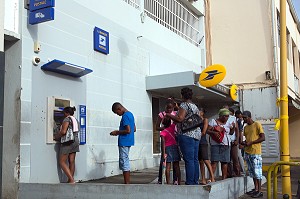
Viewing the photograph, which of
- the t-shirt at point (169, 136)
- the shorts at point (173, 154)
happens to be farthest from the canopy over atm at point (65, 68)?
the shorts at point (173, 154)

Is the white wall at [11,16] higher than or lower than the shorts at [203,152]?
higher

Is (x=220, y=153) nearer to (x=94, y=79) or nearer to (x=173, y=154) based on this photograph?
(x=173, y=154)

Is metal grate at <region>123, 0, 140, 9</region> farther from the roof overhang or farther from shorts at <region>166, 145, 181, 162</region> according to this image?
shorts at <region>166, 145, 181, 162</region>

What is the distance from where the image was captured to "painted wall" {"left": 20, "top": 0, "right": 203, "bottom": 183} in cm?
725

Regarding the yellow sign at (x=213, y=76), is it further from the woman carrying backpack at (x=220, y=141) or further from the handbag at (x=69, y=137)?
the handbag at (x=69, y=137)

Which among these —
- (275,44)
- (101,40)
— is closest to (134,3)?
(101,40)

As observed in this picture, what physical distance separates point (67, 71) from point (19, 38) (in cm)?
135

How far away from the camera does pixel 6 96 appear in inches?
276

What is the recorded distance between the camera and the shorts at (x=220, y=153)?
7.29 m

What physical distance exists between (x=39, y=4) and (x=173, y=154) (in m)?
3.71

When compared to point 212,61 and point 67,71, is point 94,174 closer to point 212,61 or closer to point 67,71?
point 67,71

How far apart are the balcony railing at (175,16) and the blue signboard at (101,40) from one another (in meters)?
2.05

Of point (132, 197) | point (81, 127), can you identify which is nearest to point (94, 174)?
point (81, 127)

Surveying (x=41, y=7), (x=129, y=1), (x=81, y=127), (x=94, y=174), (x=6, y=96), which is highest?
(x=129, y=1)
